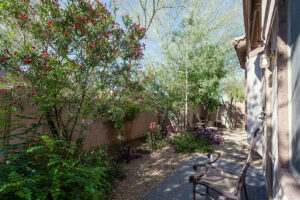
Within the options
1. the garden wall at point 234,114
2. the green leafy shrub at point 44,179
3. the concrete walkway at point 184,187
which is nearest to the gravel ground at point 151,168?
the concrete walkway at point 184,187

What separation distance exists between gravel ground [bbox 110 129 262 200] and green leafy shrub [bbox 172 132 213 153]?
24 centimetres

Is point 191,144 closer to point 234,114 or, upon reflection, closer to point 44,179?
point 44,179

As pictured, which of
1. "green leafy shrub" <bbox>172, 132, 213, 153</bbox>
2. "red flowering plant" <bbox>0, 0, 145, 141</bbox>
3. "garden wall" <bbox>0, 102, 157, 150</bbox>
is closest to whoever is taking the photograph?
"red flowering plant" <bbox>0, 0, 145, 141</bbox>

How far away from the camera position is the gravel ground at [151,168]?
9.27ft

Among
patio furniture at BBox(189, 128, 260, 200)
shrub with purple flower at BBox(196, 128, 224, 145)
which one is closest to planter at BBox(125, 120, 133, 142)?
shrub with purple flower at BBox(196, 128, 224, 145)

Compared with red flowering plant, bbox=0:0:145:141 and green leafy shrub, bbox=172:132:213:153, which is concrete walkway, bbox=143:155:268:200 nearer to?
green leafy shrub, bbox=172:132:213:153

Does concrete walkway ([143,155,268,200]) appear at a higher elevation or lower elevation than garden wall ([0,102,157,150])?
lower

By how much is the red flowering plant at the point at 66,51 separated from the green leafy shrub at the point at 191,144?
288cm

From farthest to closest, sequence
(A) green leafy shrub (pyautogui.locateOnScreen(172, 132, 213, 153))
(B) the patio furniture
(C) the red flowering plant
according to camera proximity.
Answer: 1. (A) green leafy shrub (pyautogui.locateOnScreen(172, 132, 213, 153))
2. (C) the red flowering plant
3. (B) the patio furniture

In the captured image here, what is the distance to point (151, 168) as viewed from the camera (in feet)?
12.6

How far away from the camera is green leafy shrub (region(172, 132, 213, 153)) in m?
4.94

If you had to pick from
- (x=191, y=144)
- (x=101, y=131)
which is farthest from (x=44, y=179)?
(x=191, y=144)

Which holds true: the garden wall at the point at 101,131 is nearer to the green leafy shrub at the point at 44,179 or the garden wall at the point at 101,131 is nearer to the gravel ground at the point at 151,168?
the gravel ground at the point at 151,168

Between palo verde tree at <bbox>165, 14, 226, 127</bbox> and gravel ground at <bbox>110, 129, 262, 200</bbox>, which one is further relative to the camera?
palo verde tree at <bbox>165, 14, 226, 127</bbox>
